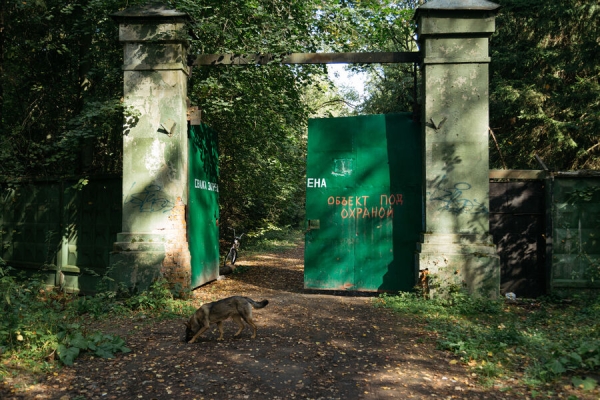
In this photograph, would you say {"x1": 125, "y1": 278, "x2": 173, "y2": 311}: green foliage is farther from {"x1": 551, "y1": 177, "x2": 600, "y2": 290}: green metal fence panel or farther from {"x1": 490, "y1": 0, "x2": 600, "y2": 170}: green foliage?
{"x1": 490, "y1": 0, "x2": 600, "y2": 170}: green foliage

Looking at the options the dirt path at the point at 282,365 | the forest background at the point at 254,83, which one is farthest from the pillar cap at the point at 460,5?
the dirt path at the point at 282,365

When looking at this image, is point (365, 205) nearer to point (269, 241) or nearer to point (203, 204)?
point (203, 204)

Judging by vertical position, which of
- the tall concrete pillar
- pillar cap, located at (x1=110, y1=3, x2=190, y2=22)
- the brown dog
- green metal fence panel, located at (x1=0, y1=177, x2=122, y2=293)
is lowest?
the brown dog

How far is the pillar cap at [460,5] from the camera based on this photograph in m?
7.89

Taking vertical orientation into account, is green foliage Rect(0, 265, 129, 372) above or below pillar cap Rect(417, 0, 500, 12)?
below

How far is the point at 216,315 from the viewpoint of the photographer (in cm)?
575

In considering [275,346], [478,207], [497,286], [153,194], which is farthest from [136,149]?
[497,286]

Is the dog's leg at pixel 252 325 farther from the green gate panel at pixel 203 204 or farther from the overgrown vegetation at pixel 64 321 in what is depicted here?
the green gate panel at pixel 203 204

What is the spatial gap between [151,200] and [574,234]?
760 centimetres

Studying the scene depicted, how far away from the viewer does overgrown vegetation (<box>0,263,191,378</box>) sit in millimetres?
4887

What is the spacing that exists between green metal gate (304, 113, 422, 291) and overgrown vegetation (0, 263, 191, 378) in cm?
287

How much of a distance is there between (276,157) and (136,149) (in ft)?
17.5

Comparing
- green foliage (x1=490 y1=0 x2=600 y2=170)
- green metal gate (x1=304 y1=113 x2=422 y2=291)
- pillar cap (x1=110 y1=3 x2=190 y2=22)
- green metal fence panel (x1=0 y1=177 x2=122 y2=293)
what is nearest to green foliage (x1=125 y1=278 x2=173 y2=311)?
green metal fence panel (x1=0 y1=177 x2=122 y2=293)

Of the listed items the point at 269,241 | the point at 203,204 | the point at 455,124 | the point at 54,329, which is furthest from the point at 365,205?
the point at 269,241
